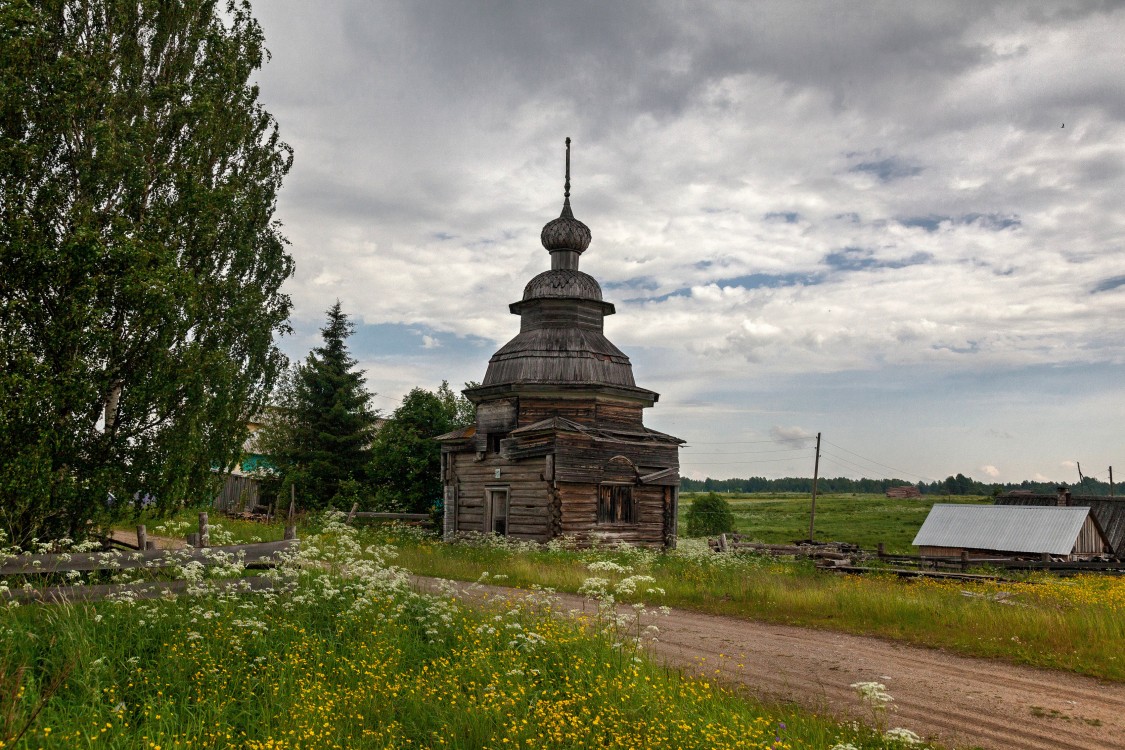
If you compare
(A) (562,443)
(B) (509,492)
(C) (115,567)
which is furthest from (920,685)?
(B) (509,492)

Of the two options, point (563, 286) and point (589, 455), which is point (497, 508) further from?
point (563, 286)

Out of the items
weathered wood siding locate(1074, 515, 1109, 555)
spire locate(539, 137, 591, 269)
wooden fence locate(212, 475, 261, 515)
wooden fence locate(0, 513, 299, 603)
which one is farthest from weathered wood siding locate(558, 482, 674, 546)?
wooden fence locate(212, 475, 261, 515)

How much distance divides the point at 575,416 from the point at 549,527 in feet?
15.7

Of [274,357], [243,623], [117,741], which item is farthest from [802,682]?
[274,357]

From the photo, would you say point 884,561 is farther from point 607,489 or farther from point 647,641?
point 647,641

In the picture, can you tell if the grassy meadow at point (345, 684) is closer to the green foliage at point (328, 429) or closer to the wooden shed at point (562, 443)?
the wooden shed at point (562, 443)

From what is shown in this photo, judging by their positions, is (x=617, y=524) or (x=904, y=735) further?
(x=617, y=524)

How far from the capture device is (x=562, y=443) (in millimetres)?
27094

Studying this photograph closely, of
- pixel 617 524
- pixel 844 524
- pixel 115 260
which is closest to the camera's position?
pixel 115 260

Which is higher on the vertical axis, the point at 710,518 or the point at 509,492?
the point at 509,492

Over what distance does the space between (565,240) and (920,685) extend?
87.7ft

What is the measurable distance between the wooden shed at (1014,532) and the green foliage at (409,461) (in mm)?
25052

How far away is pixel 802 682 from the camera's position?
31.0 ft

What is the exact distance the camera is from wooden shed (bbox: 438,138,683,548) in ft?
90.1
